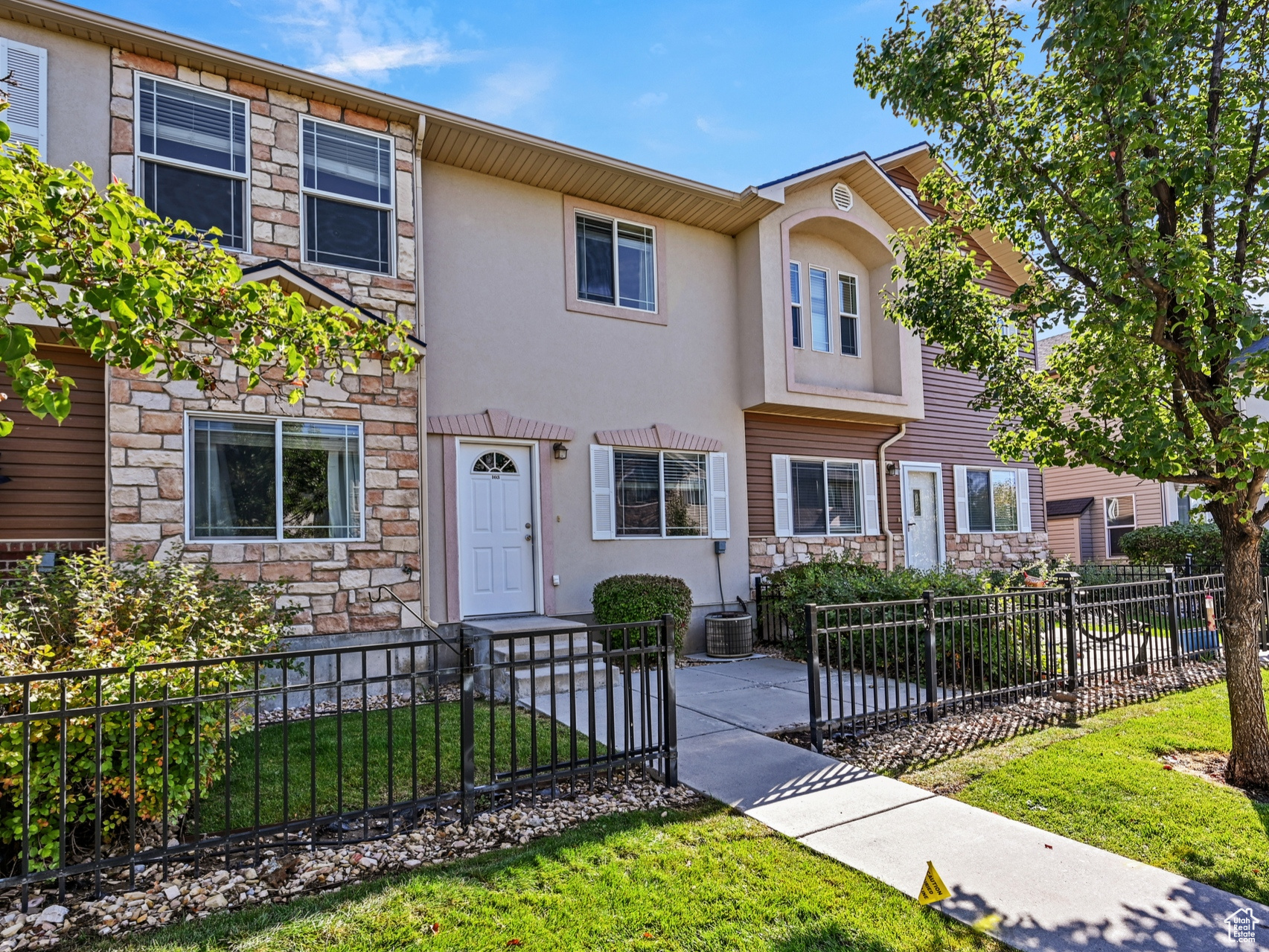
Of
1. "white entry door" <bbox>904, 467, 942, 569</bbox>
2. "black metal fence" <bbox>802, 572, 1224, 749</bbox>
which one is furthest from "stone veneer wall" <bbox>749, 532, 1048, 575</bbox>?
"black metal fence" <bbox>802, 572, 1224, 749</bbox>

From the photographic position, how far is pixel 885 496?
13.0m

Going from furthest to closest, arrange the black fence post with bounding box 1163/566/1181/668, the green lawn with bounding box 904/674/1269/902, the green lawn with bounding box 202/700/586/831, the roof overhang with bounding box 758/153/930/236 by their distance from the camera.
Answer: the roof overhang with bounding box 758/153/930/236 < the black fence post with bounding box 1163/566/1181/668 < the green lawn with bounding box 202/700/586/831 < the green lawn with bounding box 904/674/1269/902

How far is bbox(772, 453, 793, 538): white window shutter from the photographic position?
1173 cm

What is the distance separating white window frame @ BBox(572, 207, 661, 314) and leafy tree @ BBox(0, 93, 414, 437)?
671cm

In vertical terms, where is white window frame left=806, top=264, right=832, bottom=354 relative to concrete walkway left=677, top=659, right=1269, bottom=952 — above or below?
above

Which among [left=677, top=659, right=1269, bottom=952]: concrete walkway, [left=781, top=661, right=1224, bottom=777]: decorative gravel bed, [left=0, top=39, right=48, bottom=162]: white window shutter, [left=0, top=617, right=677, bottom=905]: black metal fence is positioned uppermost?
[left=0, top=39, right=48, bottom=162]: white window shutter

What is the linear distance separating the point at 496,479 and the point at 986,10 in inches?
262

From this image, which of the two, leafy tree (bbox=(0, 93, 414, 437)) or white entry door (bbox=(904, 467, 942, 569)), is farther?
white entry door (bbox=(904, 467, 942, 569))

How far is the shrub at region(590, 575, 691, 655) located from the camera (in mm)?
8883

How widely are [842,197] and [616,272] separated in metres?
4.43

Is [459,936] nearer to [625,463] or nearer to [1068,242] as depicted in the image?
[1068,242]

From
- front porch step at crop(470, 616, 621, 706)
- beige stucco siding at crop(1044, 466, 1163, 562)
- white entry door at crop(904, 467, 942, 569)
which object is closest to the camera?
front porch step at crop(470, 616, 621, 706)

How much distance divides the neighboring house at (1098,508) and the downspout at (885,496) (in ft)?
28.0

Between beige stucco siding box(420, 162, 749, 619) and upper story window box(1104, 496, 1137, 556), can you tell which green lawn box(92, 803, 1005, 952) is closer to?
beige stucco siding box(420, 162, 749, 619)
